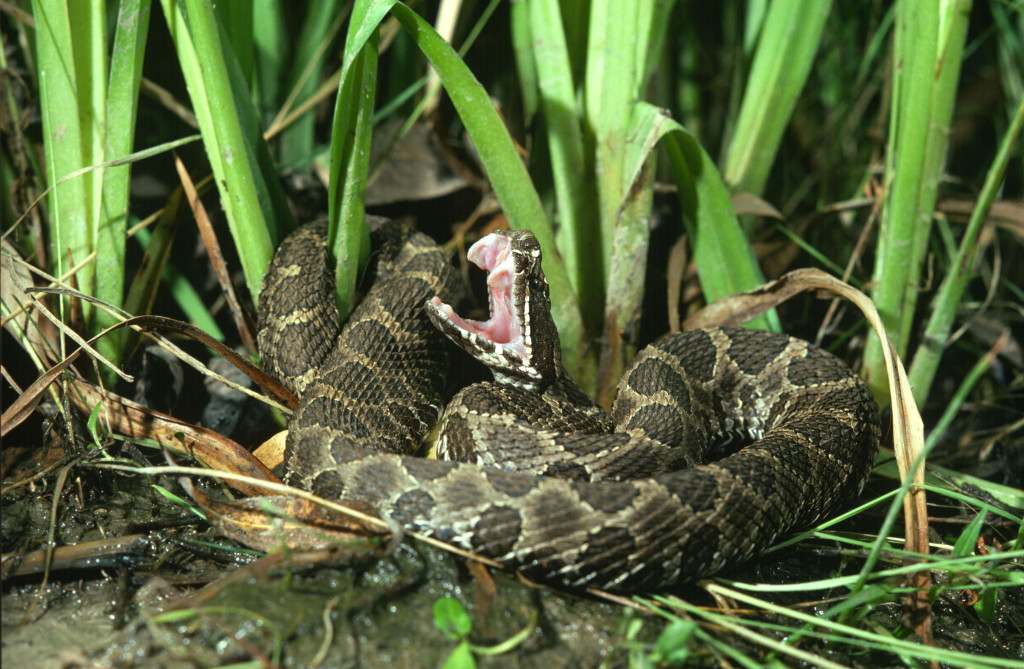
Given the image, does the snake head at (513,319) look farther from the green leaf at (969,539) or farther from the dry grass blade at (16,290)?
the green leaf at (969,539)

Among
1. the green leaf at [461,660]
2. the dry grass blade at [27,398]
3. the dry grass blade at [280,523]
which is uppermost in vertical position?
the dry grass blade at [27,398]

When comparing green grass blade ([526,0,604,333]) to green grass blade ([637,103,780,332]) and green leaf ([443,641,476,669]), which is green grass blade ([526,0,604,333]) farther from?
green leaf ([443,641,476,669])

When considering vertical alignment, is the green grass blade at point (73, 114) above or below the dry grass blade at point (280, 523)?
above

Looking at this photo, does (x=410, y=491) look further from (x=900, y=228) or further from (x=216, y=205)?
(x=900, y=228)

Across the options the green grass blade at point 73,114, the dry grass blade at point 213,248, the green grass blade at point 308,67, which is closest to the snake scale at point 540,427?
the dry grass blade at point 213,248

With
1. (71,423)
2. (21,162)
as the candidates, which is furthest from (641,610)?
(21,162)

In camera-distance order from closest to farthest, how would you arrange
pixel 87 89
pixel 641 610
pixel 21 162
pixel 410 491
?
1. pixel 641 610
2. pixel 410 491
3. pixel 87 89
4. pixel 21 162

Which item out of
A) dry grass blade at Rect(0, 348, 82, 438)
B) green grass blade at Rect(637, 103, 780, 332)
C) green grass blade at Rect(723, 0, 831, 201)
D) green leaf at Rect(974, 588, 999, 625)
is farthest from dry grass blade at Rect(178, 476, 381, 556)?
green grass blade at Rect(723, 0, 831, 201)
